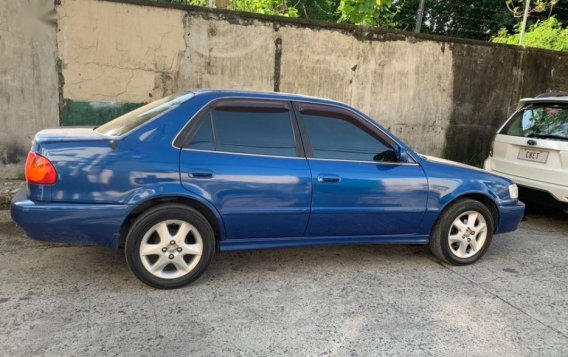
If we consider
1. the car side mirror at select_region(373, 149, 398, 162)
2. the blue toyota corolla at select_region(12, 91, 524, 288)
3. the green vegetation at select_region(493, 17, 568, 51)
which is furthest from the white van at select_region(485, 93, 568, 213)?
the green vegetation at select_region(493, 17, 568, 51)

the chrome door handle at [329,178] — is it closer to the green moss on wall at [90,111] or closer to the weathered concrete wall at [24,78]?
the green moss on wall at [90,111]

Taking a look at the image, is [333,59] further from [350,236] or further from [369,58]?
[350,236]

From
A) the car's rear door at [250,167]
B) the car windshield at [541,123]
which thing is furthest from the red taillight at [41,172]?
the car windshield at [541,123]

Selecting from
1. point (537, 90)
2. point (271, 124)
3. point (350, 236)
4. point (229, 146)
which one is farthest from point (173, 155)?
point (537, 90)

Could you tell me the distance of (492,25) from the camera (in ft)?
87.6

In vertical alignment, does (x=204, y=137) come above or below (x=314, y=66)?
below

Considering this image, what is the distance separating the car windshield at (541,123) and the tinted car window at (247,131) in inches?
145

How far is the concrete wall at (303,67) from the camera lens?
260 inches

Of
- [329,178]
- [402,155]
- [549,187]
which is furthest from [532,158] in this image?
[329,178]

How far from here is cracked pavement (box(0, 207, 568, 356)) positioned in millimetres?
3092

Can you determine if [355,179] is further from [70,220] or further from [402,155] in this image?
[70,220]

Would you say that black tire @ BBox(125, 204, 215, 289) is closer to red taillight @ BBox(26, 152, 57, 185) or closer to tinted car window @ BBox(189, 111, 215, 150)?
tinted car window @ BBox(189, 111, 215, 150)

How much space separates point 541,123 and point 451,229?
98.1 inches

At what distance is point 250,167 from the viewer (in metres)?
3.84
